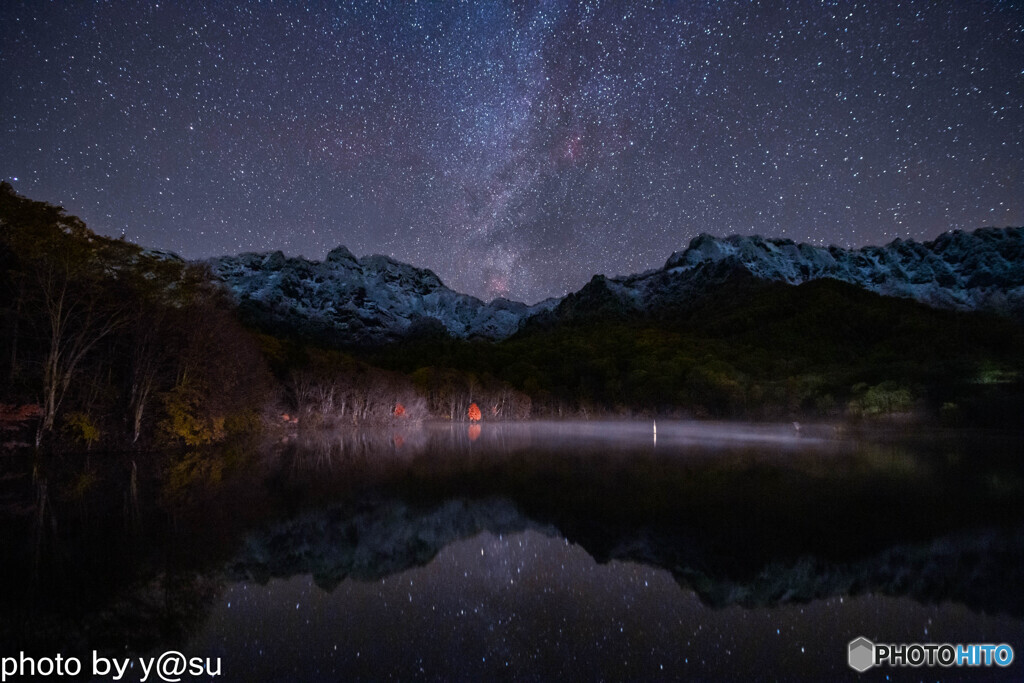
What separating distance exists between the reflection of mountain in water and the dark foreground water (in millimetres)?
60

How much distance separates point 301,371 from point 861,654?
251 feet

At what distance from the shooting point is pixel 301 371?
7481 centimetres

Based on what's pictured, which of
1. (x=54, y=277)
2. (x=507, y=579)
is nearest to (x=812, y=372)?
(x=507, y=579)

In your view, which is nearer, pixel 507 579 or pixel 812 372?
pixel 507 579

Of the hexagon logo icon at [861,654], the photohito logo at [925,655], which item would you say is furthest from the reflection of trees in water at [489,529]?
the photohito logo at [925,655]

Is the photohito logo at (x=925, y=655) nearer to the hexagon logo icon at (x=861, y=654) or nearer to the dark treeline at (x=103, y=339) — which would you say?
the hexagon logo icon at (x=861, y=654)

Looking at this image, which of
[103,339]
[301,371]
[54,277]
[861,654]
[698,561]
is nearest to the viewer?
[861,654]

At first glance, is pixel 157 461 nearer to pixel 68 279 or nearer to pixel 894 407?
pixel 68 279

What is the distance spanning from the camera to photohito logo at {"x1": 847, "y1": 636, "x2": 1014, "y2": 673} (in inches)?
279

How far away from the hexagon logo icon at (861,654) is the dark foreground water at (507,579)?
0.48 ft

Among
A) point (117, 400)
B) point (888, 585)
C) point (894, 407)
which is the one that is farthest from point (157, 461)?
point (894, 407)

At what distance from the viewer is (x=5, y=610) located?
7.65 meters

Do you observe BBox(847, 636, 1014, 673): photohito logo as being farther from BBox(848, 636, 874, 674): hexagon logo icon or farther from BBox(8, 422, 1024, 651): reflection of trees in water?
BBox(8, 422, 1024, 651): reflection of trees in water

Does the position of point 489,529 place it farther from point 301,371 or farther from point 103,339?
point 301,371
